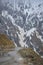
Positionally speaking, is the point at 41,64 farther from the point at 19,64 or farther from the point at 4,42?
the point at 4,42

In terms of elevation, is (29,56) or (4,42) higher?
(4,42)

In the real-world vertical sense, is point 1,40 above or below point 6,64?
above

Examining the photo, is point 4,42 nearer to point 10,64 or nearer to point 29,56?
point 29,56

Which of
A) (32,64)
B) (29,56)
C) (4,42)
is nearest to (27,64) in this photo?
(32,64)

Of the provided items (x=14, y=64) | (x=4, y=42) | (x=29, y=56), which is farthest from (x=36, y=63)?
(x=4, y=42)

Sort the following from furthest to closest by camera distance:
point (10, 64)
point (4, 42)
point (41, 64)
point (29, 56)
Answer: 1. point (4, 42)
2. point (29, 56)
3. point (10, 64)
4. point (41, 64)

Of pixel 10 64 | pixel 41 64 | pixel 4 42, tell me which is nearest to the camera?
pixel 41 64

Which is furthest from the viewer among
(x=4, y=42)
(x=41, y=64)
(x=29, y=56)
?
(x=4, y=42)

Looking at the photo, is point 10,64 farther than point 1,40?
No

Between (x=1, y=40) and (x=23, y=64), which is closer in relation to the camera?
(x=23, y=64)
